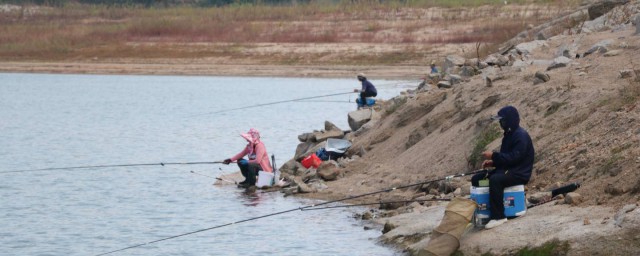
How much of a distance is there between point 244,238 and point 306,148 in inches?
223

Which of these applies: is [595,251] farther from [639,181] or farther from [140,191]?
[140,191]

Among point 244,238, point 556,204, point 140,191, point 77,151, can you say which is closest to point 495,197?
point 556,204

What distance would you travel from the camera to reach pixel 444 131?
55.4ft

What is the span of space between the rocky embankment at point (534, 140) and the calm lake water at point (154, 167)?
35.8 inches

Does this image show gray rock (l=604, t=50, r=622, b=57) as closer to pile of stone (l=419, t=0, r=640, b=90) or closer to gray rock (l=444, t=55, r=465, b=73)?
pile of stone (l=419, t=0, r=640, b=90)

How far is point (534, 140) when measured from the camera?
1412 cm

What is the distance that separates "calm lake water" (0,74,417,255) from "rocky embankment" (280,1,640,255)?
91 cm

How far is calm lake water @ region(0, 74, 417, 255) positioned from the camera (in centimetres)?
1455

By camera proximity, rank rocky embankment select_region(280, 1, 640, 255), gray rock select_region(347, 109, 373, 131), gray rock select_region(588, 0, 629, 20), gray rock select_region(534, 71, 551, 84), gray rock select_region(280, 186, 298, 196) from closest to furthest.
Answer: rocky embankment select_region(280, 1, 640, 255) → gray rock select_region(534, 71, 551, 84) → gray rock select_region(280, 186, 298, 196) → gray rock select_region(347, 109, 373, 131) → gray rock select_region(588, 0, 629, 20)

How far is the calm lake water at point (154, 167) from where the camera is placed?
14555 mm

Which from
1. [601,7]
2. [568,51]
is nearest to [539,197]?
[568,51]

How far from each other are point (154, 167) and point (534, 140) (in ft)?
31.3

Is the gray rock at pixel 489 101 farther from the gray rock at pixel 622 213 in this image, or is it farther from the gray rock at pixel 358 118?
the gray rock at pixel 622 213

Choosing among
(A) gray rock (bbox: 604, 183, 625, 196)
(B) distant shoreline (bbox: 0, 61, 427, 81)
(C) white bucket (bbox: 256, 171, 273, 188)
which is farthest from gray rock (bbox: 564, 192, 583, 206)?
(B) distant shoreline (bbox: 0, 61, 427, 81)
